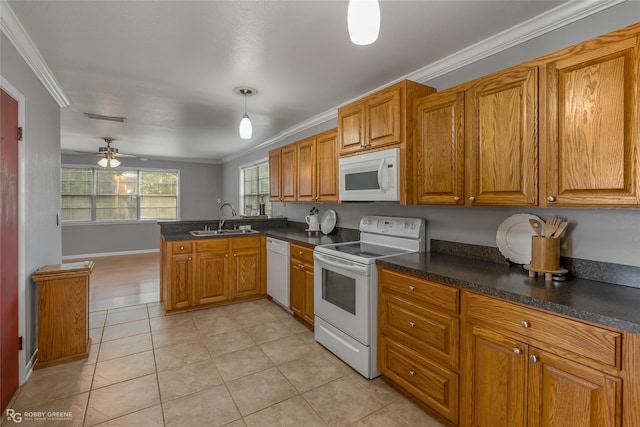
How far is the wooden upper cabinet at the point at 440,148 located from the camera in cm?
204

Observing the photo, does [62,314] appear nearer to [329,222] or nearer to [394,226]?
[329,222]

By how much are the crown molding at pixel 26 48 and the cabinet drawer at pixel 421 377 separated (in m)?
3.18

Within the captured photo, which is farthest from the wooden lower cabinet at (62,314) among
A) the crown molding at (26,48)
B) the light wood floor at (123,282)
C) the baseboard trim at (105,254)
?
the baseboard trim at (105,254)

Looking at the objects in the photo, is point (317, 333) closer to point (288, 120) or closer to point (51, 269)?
point (51, 269)

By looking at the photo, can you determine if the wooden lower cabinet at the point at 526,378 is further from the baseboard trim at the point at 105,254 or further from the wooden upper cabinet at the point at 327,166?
the baseboard trim at the point at 105,254

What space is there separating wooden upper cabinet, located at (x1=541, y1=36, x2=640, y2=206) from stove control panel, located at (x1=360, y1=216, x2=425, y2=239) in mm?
1039

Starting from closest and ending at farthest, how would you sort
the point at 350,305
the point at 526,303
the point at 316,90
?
1. the point at 526,303
2. the point at 350,305
3. the point at 316,90

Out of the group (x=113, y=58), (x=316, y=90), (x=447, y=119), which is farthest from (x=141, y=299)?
(x=447, y=119)

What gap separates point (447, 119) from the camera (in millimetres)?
2113

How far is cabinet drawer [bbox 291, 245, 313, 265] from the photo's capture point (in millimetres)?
3084

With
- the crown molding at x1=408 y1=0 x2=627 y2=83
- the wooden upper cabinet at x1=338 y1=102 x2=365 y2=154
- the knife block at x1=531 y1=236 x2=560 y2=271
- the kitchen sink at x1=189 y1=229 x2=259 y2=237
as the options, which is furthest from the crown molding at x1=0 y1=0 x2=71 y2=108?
the knife block at x1=531 y1=236 x2=560 y2=271

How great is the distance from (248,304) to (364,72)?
3035mm

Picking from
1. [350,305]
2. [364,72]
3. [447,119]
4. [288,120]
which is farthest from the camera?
[288,120]

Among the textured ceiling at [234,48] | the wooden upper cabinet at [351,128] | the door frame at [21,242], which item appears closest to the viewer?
the textured ceiling at [234,48]
